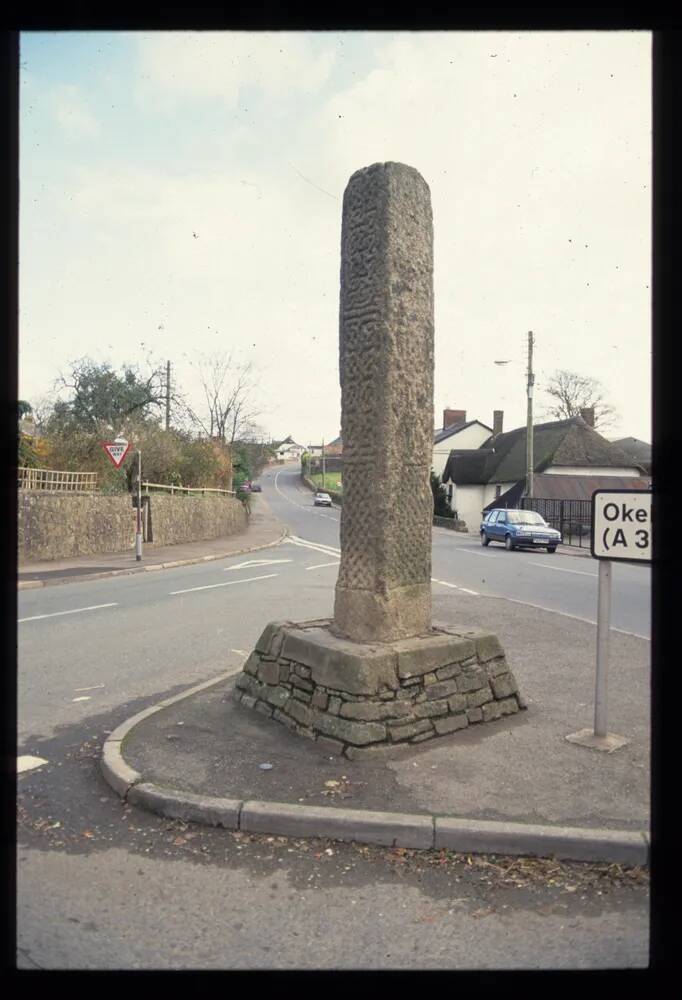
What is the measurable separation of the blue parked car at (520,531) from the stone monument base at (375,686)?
19.6 metres

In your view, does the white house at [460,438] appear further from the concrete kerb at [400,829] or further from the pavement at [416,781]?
the concrete kerb at [400,829]

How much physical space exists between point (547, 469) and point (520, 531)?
48.4 feet

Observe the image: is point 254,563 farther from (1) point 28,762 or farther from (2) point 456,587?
(1) point 28,762

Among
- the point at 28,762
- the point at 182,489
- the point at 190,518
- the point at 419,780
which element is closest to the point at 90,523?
the point at 190,518

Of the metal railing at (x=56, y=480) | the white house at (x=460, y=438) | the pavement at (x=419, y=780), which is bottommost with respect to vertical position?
the pavement at (x=419, y=780)

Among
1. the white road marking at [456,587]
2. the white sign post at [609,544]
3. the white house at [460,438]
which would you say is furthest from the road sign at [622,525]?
the white house at [460,438]

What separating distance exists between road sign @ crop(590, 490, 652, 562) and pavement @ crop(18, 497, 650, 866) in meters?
1.34

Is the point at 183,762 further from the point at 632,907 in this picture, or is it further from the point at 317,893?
the point at 632,907

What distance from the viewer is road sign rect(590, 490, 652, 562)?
4434 mm

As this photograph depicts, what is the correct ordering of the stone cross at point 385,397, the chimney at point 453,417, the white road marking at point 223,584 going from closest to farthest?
the stone cross at point 385,397, the white road marking at point 223,584, the chimney at point 453,417

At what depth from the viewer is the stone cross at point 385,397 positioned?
5.04m

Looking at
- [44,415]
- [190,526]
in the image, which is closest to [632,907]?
[190,526]

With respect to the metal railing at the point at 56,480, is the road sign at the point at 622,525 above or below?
below

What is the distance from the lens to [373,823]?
11.6ft
